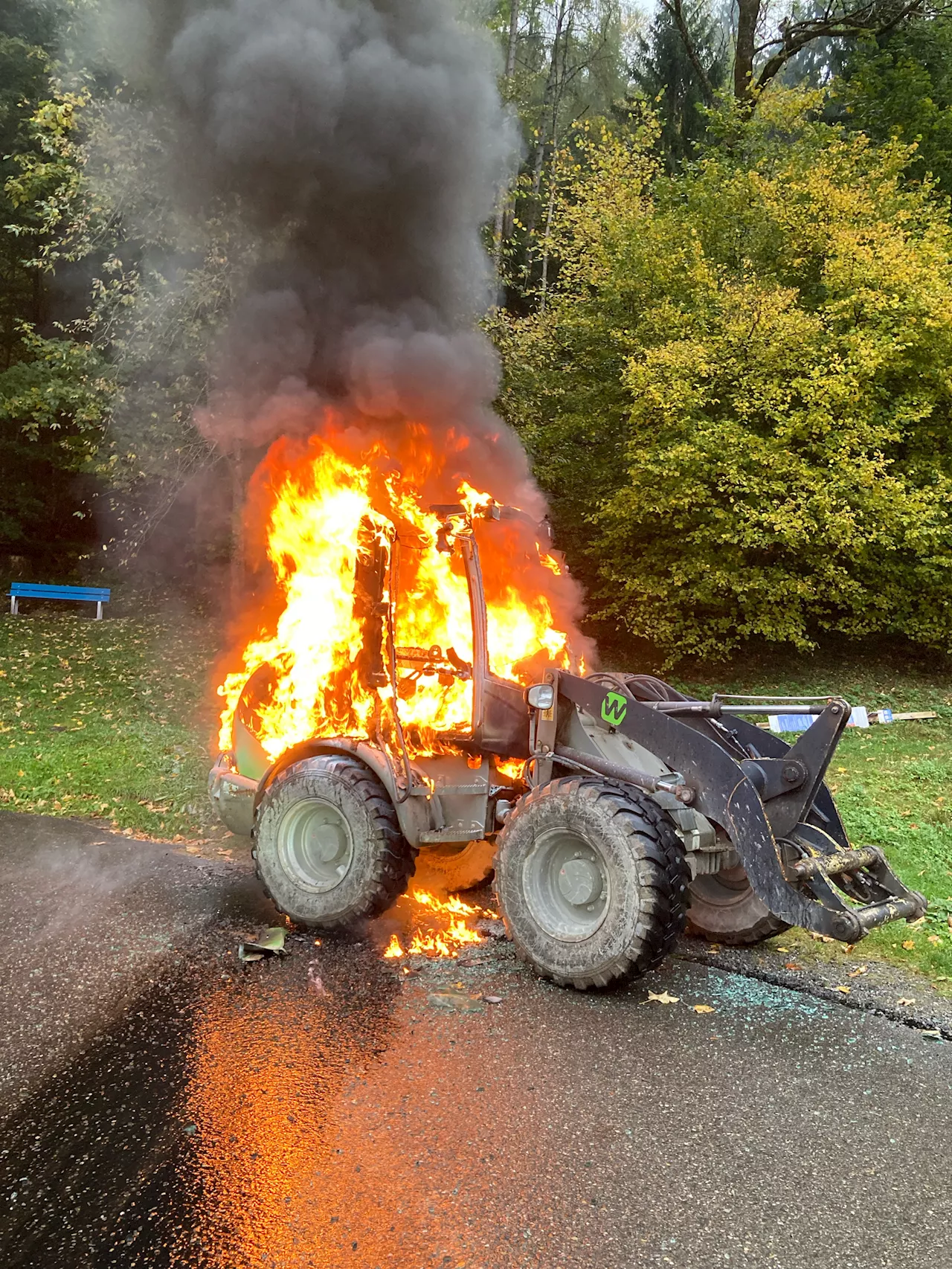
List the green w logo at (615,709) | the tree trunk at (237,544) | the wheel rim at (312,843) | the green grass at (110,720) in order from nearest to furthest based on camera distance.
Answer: the green w logo at (615,709), the wheel rim at (312,843), the green grass at (110,720), the tree trunk at (237,544)

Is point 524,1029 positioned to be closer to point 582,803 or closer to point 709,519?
point 582,803

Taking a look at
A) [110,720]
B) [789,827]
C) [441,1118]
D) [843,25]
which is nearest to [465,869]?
[789,827]

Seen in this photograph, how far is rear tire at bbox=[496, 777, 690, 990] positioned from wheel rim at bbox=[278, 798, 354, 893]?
107 cm

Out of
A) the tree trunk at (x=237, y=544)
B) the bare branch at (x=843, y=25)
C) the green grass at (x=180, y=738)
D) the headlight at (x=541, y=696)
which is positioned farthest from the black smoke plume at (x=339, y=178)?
the bare branch at (x=843, y=25)

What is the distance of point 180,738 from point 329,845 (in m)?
5.28

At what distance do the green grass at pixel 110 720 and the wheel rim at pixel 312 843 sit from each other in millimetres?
2268

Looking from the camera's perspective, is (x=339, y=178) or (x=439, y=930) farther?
(x=339, y=178)

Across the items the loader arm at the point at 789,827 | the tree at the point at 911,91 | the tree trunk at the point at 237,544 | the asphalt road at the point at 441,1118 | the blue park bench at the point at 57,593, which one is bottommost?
the asphalt road at the point at 441,1118

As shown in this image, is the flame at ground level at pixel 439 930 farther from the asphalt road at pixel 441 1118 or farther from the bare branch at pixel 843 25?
the bare branch at pixel 843 25

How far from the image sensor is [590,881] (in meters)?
4.53

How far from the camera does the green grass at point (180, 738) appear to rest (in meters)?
6.90

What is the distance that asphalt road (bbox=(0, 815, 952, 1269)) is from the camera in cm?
281

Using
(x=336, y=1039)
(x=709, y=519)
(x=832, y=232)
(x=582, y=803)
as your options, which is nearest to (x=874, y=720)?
(x=709, y=519)

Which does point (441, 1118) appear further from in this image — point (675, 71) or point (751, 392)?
point (675, 71)
